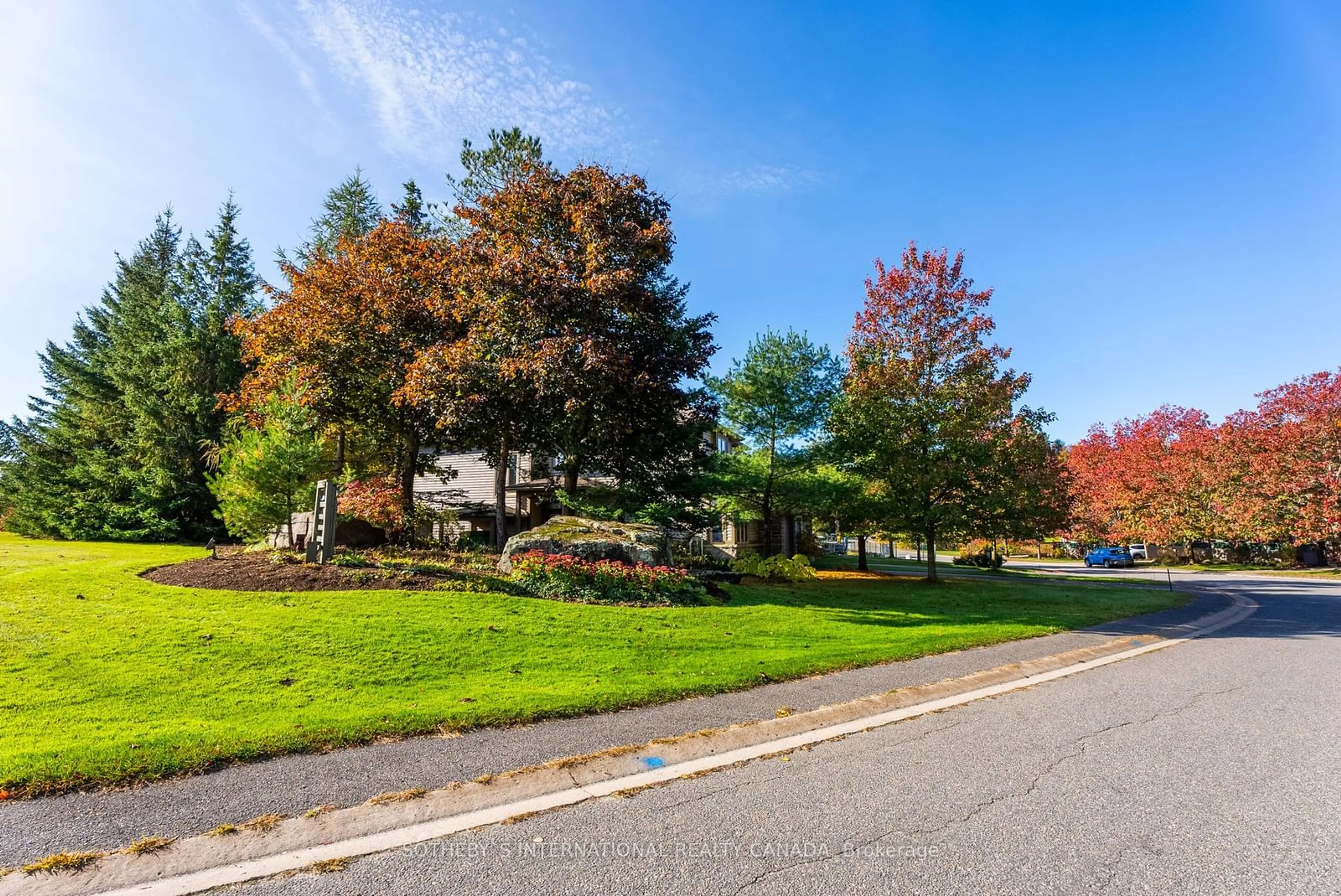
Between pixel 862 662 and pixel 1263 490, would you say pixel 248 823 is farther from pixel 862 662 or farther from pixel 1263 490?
pixel 1263 490

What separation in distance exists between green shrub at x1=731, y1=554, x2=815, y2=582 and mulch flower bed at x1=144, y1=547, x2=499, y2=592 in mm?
9547

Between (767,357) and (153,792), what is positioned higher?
(767,357)

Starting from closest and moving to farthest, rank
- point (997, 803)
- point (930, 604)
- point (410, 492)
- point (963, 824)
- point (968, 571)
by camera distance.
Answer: point (963, 824) → point (997, 803) → point (930, 604) → point (410, 492) → point (968, 571)

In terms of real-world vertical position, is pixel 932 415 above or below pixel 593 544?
above

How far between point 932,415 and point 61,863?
20066 mm

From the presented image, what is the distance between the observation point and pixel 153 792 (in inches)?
152

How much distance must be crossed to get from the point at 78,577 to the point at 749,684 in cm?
1210

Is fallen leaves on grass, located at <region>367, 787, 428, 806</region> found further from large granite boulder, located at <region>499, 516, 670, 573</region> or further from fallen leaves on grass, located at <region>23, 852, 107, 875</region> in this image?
large granite boulder, located at <region>499, 516, 670, 573</region>

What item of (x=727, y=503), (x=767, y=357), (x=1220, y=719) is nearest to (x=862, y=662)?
Answer: (x=1220, y=719)

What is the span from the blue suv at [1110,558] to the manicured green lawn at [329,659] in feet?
117

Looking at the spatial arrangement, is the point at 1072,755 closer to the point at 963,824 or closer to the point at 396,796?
the point at 963,824

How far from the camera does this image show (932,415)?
1908 cm

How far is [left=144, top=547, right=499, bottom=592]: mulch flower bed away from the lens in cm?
1039

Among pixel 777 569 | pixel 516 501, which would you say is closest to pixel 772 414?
pixel 777 569
